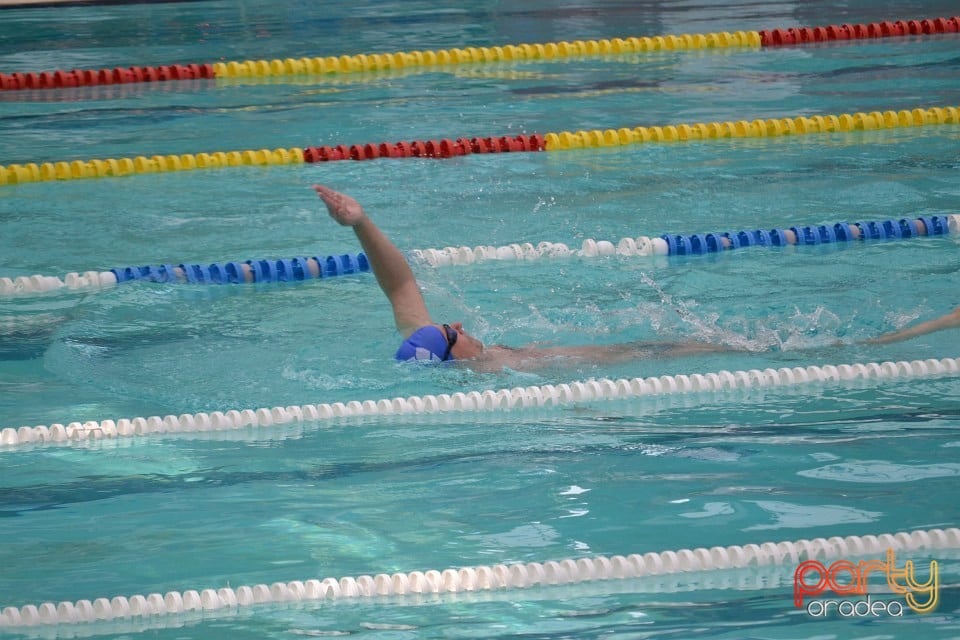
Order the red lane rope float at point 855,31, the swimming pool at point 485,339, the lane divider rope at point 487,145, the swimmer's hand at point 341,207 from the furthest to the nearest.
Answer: the red lane rope float at point 855,31, the lane divider rope at point 487,145, the swimmer's hand at point 341,207, the swimming pool at point 485,339

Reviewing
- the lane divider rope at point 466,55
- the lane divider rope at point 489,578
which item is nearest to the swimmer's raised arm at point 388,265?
the lane divider rope at point 489,578

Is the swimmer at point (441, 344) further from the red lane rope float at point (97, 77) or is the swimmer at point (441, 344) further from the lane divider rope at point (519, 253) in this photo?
the red lane rope float at point (97, 77)

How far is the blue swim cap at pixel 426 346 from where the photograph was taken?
4316 mm

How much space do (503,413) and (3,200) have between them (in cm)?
358

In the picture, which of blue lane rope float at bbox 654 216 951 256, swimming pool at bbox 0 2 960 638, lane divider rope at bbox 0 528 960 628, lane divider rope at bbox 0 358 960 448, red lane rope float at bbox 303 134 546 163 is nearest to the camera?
lane divider rope at bbox 0 528 960 628

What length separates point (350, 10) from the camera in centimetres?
1188

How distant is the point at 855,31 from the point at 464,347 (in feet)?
21.5

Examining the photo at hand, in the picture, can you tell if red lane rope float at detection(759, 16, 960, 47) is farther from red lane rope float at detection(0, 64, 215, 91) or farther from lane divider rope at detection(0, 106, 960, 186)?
red lane rope float at detection(0, 64, 215, 91)

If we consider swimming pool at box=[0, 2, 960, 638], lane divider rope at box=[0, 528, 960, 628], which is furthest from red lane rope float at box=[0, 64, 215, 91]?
lane divider rope at box=[0, 528, 960, 628]

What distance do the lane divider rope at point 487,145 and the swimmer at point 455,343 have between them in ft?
8.86

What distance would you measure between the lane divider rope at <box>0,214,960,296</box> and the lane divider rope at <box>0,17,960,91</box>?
3992 mm

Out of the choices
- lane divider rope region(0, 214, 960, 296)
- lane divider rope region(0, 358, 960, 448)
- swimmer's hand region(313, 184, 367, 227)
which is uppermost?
swimmer's hand region(313, 184, 367, 227)

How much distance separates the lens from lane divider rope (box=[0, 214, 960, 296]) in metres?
5.37

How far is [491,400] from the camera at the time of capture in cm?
406
